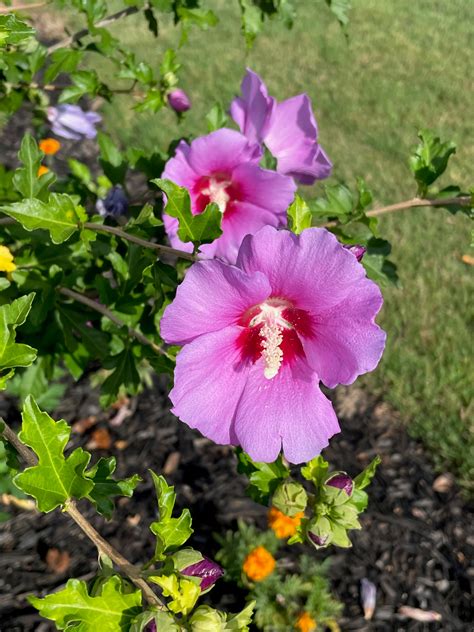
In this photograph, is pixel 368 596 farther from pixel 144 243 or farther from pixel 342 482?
pixel 144 243

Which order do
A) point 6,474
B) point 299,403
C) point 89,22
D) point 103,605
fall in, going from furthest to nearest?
1. point 6,474
2. point 89,22
3. point 299,403
4. point 103,605

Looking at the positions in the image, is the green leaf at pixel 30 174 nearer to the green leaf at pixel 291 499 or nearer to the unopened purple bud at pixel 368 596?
the green leaf at pixel 291 499

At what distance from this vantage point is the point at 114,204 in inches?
73.0

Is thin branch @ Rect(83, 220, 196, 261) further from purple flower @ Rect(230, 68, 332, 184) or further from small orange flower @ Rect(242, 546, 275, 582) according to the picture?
small orange flower @ Rect(242, 546, 275, 582)

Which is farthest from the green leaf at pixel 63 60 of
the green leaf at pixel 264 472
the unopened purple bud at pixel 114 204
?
the green leaf at pixel 264 472

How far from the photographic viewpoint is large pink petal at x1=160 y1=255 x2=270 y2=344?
101 cm

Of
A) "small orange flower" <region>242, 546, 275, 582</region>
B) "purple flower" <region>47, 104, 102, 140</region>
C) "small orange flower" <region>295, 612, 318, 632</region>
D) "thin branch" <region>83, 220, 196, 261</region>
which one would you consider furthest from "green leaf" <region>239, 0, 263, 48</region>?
"small orange flower" <region>295, 612, 318, 632</region>

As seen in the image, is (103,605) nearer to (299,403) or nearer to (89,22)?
(299,403)

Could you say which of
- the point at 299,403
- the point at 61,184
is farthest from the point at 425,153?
the point at 61,184

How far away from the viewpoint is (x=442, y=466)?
2.89 metres

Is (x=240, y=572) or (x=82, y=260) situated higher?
(x=82, y=260)

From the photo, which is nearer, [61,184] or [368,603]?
[61,184]

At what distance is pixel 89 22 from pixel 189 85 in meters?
4.04

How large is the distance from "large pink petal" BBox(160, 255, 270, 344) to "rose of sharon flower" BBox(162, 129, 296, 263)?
307mm
